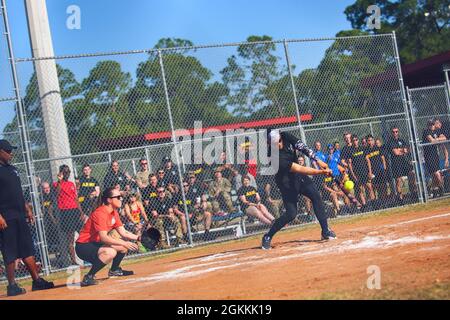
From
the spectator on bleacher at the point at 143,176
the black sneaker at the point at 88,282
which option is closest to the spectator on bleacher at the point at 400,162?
the spectator on bleacher at the point at 143,176

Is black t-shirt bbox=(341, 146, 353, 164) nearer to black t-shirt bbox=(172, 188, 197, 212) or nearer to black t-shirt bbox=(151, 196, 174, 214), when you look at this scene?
black t-shirt bbox=(172, 188, 197, 212)

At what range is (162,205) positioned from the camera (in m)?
13.8

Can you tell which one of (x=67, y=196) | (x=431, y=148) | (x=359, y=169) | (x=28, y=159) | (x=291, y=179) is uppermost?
(x=28, y=159)

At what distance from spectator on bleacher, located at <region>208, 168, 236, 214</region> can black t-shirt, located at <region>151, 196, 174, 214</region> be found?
48.2 inches

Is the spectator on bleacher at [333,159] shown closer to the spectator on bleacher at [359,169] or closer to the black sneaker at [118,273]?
the spectator on bleacher at [359,169]

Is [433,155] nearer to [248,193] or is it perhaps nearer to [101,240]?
[248,193]

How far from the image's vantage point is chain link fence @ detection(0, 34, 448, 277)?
12.9 metres

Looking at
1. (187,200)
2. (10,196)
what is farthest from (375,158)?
(10,196)

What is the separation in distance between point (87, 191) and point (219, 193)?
306cm

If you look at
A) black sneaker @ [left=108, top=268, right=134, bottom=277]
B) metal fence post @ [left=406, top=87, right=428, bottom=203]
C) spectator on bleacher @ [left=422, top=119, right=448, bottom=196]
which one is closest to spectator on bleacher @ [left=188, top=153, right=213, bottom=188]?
black sneaker @ [left=108, top=268, right=134, bottom=277]

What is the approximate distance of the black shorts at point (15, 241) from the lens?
9469 millimetres

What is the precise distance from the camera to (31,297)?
8.83 meters

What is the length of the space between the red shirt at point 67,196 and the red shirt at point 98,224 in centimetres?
321

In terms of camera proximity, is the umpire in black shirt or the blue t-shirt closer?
the umpire in black shirt
